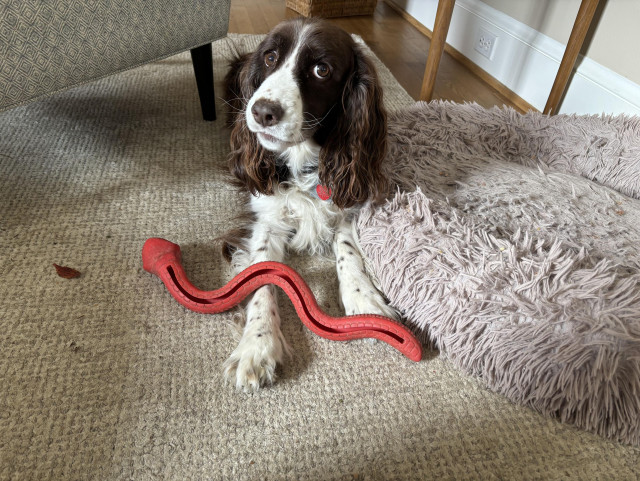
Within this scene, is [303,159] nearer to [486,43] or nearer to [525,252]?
[525,252]

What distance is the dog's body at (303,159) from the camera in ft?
3.76

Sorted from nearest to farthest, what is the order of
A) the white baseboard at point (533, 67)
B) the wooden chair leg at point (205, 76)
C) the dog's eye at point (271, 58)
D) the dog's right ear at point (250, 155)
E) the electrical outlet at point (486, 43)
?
the dog's eye at point (271, 58) → the dog's right ear at point (250, 155) → the wooden chair leg at point (205, 76) → the white baseboard at point (533, 67) → the electrical outlet at point (486, 43)

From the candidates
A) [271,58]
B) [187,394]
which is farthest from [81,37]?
[187,394]

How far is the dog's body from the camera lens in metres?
1.15

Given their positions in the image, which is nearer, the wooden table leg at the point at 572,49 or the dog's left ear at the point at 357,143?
the dog's left ear at the point at 357,143

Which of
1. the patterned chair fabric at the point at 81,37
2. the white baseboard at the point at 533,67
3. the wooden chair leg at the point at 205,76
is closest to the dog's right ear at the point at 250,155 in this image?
the patterned chair fabric at the point at 81,37

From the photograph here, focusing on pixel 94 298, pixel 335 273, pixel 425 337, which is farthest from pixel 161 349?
pixel 425 337

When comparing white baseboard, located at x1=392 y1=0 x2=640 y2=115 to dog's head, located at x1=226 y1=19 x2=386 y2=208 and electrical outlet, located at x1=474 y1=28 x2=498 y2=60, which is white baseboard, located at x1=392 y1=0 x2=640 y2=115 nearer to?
electrical outlet, located at x1=474 y1=28 x2=498 y2=60

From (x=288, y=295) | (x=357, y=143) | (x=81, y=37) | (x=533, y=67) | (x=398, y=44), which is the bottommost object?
(x=398, y=44)

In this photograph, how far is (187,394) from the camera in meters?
1.06

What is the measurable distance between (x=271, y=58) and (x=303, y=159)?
1.03 ft

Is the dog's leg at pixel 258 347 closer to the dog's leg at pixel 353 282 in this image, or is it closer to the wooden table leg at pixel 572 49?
the dog's leg at pixel 353 282

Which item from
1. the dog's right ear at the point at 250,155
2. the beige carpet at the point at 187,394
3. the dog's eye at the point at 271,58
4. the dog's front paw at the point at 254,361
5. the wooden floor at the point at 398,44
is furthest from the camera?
the wooden floor at the point at 398,44

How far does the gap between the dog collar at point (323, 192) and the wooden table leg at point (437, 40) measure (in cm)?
124
